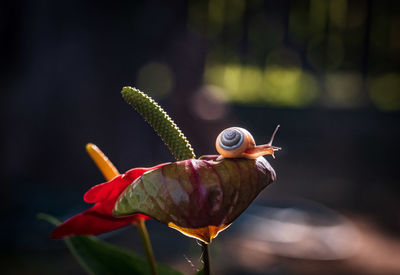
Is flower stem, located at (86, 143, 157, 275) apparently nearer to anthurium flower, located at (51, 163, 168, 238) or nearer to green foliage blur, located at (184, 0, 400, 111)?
anthurium flower, located at (51, 163, 168, 238)

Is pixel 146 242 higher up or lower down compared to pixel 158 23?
lower down

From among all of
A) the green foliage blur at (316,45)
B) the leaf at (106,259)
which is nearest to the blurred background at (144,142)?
the green foliage blur at (316,45)

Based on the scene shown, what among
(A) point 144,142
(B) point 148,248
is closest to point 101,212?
(B) point 148,248

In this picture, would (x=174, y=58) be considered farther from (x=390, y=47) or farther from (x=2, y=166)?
(x=390, y=47)

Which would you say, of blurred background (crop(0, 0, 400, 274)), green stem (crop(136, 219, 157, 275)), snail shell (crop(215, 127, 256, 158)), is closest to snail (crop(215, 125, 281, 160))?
snail shell (crop(215, 127, 256, 158))

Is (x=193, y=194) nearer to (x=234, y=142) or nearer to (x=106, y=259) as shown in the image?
(x=234, y=142)

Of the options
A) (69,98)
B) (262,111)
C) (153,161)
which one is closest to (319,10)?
(262,111)
